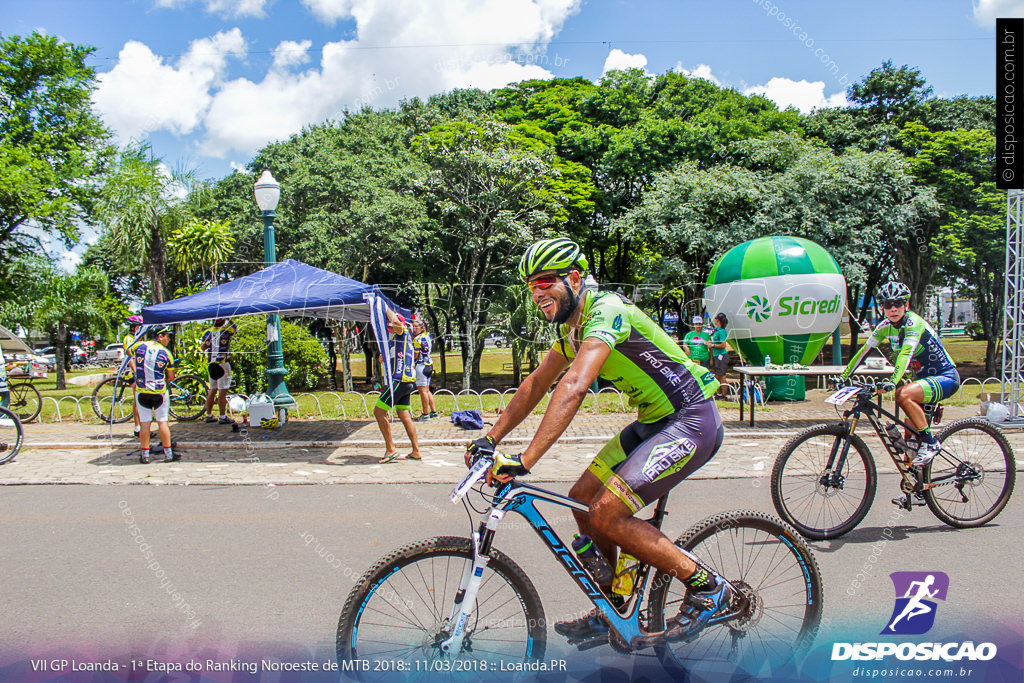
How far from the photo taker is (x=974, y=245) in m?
21.4

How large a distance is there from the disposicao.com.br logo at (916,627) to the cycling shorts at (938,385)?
5.47 ft

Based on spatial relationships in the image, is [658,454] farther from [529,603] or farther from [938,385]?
[938,385]

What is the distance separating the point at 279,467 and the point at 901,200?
68.1ft

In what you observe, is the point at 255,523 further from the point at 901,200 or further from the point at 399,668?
the point at 901,200

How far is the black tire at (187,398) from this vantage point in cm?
1309

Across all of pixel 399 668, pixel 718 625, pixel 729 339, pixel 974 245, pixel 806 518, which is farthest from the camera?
pixel 974 245

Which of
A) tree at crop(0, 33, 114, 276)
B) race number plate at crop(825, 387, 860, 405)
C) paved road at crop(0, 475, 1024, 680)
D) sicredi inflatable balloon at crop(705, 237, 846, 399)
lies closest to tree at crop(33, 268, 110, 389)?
tree at crop(0, 33, 114, 276)

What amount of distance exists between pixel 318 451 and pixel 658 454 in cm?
758

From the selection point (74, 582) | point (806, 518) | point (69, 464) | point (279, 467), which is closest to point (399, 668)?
point (74, 582)

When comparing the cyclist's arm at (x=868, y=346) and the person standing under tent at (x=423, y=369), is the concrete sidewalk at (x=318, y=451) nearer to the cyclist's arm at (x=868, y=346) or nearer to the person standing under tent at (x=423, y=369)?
the person standing under tent at (x=423, y=369)

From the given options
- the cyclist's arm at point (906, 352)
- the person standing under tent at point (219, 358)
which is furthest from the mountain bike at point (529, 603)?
the person standing under tent at point (219, 358)

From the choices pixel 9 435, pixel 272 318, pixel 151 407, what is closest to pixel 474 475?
pixel 151 407

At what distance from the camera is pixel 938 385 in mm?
5547

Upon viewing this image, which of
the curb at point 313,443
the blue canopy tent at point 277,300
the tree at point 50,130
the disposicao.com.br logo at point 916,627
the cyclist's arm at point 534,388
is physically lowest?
the disposicao.com.br logo at point 916,627
